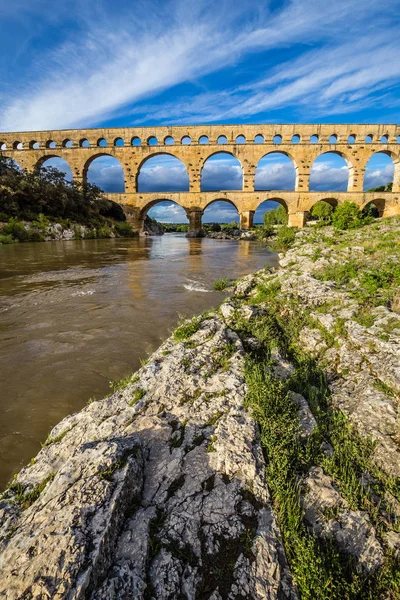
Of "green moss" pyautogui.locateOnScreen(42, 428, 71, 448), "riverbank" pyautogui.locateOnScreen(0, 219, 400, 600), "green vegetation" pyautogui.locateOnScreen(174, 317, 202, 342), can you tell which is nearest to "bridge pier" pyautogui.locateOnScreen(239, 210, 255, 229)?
"green vegetation" pyautogui.locateOnScreen(174, 317, 202, 342)

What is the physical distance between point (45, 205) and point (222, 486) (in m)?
31.3

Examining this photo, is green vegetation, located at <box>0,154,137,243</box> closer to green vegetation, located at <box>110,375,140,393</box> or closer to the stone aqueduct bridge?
the stone aqueduct bridge

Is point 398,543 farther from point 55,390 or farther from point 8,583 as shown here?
point 55,390

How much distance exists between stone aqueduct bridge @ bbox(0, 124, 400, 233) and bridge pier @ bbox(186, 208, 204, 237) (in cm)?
12

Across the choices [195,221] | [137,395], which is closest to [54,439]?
[137,395]

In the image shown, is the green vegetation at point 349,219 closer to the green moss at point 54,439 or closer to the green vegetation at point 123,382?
the green vegetation at point 123,382

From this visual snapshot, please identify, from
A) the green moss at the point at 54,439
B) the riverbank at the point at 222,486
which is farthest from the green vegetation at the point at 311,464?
the green moss at the point at 54,439

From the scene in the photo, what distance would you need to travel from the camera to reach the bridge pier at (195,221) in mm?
34291

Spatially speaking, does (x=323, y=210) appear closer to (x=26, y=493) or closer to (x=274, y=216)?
(x=274, y=216)

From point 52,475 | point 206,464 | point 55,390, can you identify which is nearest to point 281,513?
point 206,464

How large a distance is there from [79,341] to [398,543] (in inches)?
178

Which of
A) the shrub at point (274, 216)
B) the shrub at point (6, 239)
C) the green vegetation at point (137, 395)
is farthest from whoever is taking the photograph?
the shrub at point (274, 216)

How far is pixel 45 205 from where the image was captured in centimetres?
2712

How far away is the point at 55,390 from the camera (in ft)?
11.2
